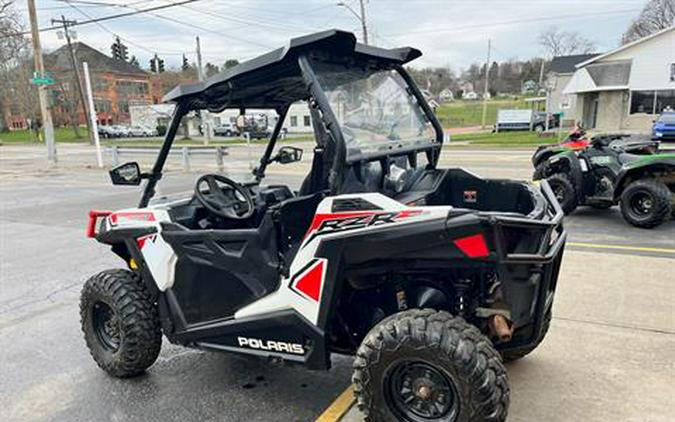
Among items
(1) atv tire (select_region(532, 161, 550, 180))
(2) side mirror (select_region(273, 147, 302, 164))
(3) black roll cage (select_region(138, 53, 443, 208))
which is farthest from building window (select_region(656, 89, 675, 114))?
(3) black roll cage (select_region(138, 53, 443, 208))

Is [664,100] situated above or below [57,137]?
above

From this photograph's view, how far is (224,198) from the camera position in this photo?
145 inches

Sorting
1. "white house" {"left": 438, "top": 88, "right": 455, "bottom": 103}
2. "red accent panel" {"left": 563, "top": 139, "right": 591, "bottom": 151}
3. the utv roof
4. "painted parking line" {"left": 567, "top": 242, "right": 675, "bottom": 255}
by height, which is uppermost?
"white house" {"left": 438, "top": 88, "right": 455, "bottom": 103}

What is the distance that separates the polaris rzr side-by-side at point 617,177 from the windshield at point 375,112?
5.20 metres

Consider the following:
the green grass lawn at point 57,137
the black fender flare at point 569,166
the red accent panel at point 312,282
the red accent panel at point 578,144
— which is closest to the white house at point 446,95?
the green grass lawn at point 57,137

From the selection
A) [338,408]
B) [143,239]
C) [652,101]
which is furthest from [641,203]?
[652,101]

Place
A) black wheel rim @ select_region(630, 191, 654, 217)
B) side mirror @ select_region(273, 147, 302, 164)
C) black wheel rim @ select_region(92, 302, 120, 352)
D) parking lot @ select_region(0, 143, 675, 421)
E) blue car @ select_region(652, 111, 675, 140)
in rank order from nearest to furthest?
parking lot @ select_region(0, 143, 675, 421), black wheel rim @ select_region(92, 302, 120, 352), side mirror @ select_region(273, 147, 302, 164), black wheel rim @ select_region(630, 191, 654, 217), blue car @ select_region(652, 111, 675, 140)

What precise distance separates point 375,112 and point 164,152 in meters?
1.42

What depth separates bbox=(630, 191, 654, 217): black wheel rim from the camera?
739cm

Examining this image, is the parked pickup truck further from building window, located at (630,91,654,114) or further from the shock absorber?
the shock absorber

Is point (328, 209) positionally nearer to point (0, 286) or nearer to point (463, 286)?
point (463, 286)

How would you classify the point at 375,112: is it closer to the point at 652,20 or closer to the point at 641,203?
the point at 641,203

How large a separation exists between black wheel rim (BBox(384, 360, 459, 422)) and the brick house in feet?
192

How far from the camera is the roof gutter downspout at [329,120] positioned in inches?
105
